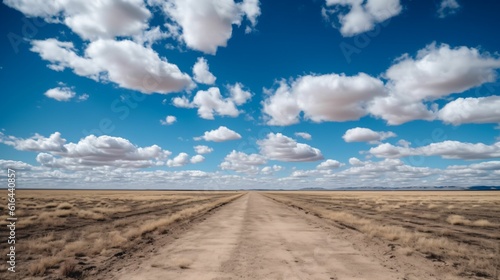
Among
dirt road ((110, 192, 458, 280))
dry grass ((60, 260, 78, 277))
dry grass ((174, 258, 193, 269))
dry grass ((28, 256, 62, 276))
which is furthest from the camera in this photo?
dry grass ((174, 258, 193, 269))

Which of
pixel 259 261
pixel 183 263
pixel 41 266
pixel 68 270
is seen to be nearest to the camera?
pixel 68 270

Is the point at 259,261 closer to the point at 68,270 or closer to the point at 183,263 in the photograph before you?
the point at 183,263

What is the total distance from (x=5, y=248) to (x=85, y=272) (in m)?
5.86

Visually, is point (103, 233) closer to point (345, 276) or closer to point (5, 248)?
point (5, 248)

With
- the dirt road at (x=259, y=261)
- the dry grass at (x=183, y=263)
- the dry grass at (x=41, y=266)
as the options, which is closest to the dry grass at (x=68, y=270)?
the dry grass at (x=41, y=266)

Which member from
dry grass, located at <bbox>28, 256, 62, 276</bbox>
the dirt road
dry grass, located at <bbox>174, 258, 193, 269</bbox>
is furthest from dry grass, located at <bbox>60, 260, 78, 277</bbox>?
dry grass, located at <bbox>174, 258, 193, 269</bbox>

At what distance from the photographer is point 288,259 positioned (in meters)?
9.93

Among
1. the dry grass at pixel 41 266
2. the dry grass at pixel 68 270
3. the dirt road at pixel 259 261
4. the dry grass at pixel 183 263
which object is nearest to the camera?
the dirt road at pixel 259 261

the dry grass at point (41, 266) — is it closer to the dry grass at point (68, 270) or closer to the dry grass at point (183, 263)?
the dry grass at point (68, 270)

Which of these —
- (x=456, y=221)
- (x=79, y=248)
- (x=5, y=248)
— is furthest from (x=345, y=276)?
(x=456, y=221)

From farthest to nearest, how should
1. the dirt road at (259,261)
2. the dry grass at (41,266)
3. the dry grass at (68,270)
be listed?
the dry grass at (41,266)
the dry grass at (68,270)
the dirt road at (259,261)

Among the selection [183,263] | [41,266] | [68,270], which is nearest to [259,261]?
[183,263]

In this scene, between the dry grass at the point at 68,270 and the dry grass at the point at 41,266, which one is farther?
the dry grass at the point at 41,266

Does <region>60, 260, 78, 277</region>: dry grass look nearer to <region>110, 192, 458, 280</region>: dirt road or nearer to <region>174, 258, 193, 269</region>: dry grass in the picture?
<region>110, 192, 458, 280</region>: dirt road
